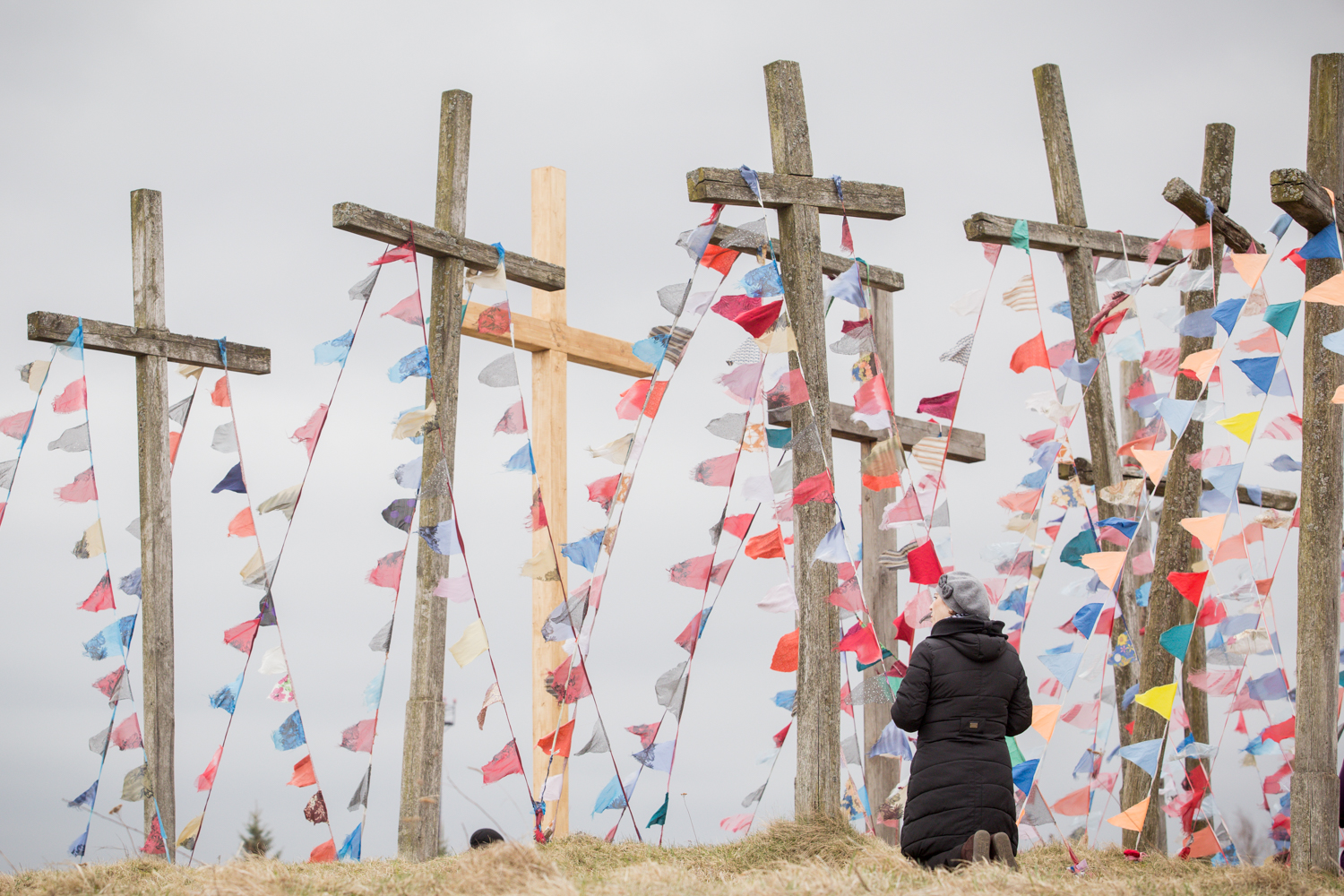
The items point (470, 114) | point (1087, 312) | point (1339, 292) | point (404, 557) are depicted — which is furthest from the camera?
point (1087, 312)

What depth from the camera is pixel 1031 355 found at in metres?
7.37

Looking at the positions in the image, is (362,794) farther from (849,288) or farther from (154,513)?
(849,288)

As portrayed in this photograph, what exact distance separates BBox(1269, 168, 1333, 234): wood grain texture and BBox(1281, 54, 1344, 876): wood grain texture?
219 millimetres

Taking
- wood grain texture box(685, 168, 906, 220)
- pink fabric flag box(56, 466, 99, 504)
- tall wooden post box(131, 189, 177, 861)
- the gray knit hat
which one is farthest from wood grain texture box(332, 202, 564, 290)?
the gray knit hat

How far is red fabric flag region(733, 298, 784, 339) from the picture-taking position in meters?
6.33

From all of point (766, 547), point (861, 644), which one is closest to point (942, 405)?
point (766, 547)

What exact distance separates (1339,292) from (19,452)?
23.1ft

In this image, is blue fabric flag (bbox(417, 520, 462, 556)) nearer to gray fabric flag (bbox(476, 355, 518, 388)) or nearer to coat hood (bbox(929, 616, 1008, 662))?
gray fabric flag (bbox(476, 355, 518, 388))

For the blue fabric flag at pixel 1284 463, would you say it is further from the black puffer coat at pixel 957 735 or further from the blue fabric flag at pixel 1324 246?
the black puffer coat at pixel 957 735

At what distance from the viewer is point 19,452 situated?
736cm

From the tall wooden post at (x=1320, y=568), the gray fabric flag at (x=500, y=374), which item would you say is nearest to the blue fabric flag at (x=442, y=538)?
the gray fabric flag at (x=500, y=374)

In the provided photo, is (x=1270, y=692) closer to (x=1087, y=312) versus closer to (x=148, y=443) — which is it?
(x=1087, y=312)

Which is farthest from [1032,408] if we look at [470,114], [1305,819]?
[470,114]

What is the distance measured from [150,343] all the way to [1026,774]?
5.47 metres
